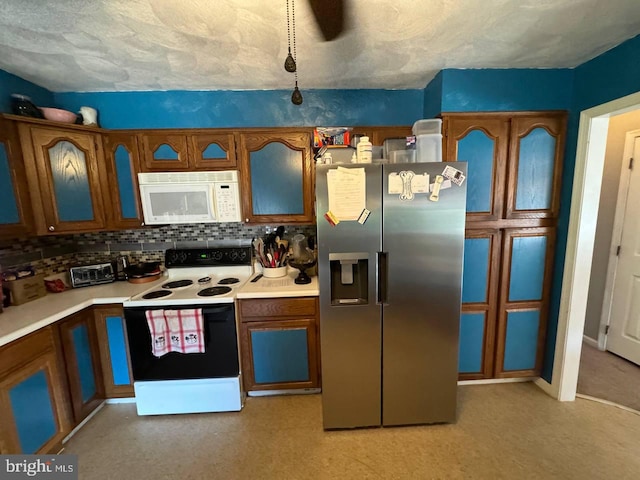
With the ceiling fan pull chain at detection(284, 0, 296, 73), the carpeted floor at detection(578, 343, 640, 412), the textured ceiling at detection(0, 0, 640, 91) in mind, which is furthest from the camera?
the carpeted floor at detection(578, 343, 640, 412)

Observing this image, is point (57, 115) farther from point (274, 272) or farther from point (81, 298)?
point (274, 272)

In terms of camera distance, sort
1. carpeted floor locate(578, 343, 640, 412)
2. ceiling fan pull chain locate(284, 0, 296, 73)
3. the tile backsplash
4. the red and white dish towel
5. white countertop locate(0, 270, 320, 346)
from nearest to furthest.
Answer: ceiling fan pull chain locate(284, 0, 296, 73) → white countertop locate(0, 270, 320, 346) → the red and white dish towel → carpeted floor locate(578, 343, 640, 412) → the tile backsplash

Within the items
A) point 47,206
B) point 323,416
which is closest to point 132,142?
point 47,206

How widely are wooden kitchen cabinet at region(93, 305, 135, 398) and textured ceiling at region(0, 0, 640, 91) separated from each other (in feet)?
5.46

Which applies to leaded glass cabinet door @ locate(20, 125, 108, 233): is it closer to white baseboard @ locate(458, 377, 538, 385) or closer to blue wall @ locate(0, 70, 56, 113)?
blue wall @ locate(0, 70, 56, 113)

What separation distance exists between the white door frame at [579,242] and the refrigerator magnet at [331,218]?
5.67 ft

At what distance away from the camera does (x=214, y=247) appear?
243 cm

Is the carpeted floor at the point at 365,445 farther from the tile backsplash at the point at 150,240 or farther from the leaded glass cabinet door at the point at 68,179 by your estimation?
the leaded glass cabinet door at the point at 68,179

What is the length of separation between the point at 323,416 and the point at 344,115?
7.54 ft

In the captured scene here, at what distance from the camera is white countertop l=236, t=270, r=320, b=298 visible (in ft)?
6.25

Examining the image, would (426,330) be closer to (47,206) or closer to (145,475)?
(145,475)

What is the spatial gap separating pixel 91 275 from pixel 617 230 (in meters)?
4.80

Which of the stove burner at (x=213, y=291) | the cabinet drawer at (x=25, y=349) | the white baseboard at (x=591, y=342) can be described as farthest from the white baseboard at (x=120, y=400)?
the white baseboard at (x=591, y=342)

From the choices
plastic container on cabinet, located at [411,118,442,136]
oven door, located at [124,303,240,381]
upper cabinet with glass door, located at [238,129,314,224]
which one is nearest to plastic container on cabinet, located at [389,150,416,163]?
plastic container on cabinet, located at [411,118,442,136]
